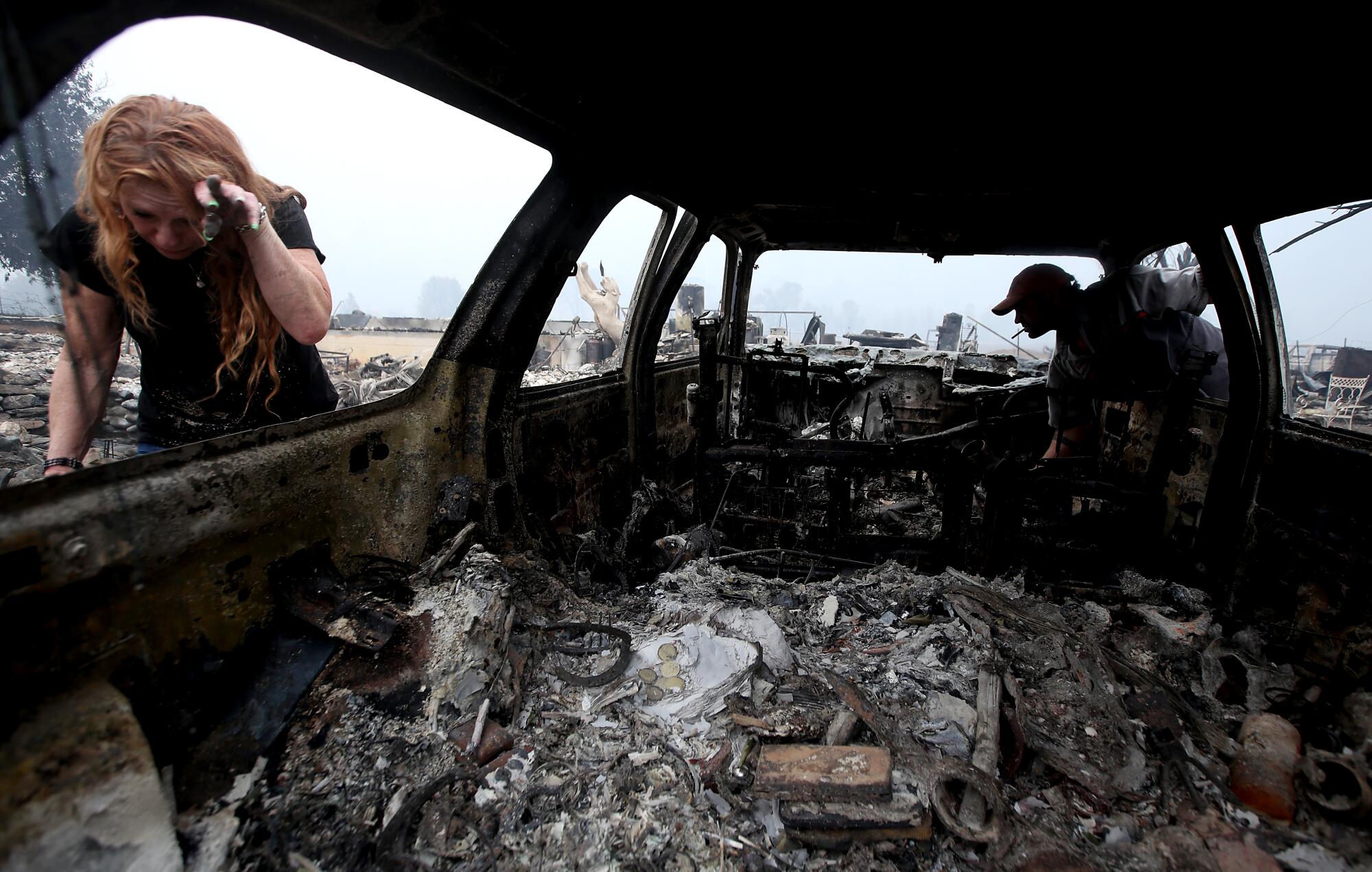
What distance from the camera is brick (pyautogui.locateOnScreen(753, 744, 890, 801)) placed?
146 cm

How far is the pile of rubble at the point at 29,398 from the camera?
535 centimetres

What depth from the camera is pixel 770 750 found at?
160 centimetres

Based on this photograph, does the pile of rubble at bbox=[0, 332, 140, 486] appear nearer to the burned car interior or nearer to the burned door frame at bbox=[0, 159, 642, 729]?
the burned door frame at bbox=[0, 159, 642, 729]

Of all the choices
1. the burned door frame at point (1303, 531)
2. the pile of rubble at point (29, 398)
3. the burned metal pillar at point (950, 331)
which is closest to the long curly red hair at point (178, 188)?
the burned door frame at point (1303, 531)

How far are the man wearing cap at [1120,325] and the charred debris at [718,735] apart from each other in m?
0.60

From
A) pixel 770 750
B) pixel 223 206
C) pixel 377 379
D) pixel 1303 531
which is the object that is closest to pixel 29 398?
pixel 377 379

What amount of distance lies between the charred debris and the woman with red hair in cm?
57

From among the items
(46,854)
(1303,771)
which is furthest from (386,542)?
(1303,771)

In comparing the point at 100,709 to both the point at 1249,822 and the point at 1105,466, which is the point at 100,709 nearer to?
the point at 1249,822

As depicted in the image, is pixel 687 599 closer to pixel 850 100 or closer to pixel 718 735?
pixel 718 735

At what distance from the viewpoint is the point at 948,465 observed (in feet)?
9.54

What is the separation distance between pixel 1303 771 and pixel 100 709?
3.02m

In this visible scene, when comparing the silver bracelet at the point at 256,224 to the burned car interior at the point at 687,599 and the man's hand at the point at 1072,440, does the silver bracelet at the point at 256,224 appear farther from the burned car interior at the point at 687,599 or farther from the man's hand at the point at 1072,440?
the man's hand at the point at 1072,440

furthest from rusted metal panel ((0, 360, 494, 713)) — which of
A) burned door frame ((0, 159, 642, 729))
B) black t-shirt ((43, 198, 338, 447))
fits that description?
black t-shirt ((43, 198, 338, 447))
